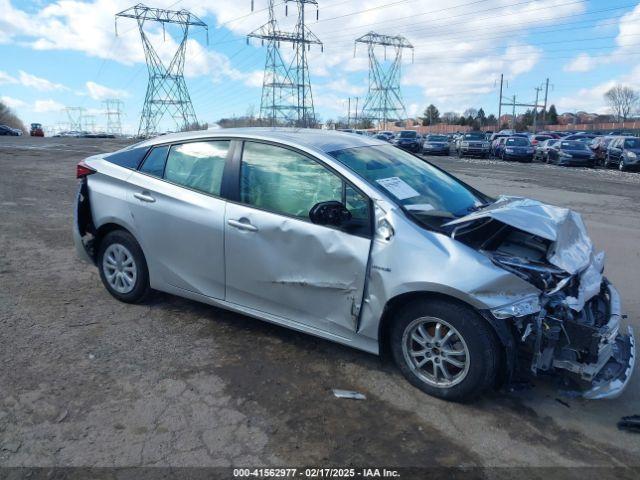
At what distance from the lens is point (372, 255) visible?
354 cm

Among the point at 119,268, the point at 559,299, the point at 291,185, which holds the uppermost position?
the point at 291,185

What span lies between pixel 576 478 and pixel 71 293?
4.57 m

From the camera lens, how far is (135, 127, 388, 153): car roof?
4.15 metres

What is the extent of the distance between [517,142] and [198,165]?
30468 millimetres

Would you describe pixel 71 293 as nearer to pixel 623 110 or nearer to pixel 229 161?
pixel 229 161

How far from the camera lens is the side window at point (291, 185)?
3.73 meters

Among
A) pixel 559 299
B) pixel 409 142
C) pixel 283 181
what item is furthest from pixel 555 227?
pixel 409 142

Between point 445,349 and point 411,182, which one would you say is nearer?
point 445,349

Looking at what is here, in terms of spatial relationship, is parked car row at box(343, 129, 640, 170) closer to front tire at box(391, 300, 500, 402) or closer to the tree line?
front tire at box(391, 300, 500, 402)

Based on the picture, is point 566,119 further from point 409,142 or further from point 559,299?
point 559,299

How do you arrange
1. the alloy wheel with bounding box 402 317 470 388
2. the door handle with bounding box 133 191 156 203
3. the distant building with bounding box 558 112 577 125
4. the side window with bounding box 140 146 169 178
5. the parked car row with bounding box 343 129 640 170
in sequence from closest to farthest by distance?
1. the alloy wheel with bounding box 402 317 470 388
2. the door handle with bounding box 133 191 156 203
3. the side window with bounding box 140 146 169 178
4. the parked car row with bounding box 343 129 640 170
5. the distant building with bounding box 558 112 577 125

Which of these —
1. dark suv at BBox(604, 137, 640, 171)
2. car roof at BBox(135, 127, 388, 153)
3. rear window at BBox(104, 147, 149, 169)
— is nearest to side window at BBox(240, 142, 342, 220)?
car roof at BBox(135, 127, 388, 153)

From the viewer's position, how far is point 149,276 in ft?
15.5

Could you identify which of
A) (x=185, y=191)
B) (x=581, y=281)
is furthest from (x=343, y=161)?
(x=581, y=281)
